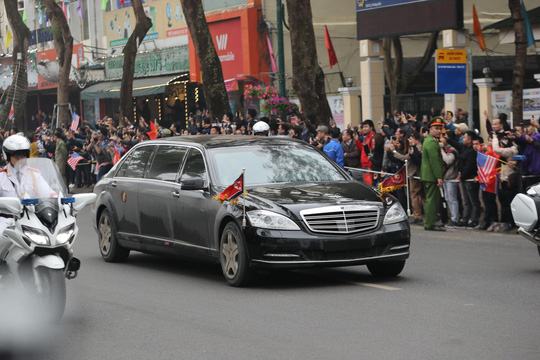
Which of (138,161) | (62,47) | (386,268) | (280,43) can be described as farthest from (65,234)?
(62,47)

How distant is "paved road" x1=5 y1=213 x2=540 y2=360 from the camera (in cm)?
770

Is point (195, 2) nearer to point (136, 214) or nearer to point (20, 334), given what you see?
point (136, 214)

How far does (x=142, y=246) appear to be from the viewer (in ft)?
42.2

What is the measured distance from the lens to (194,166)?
39.8 feet

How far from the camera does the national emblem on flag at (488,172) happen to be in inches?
645

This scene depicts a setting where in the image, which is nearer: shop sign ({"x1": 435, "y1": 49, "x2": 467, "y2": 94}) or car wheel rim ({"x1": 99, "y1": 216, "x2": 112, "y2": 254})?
car wheel rim ({"x1": 99, "y1": 216, "x2": 112, "y2": 254})

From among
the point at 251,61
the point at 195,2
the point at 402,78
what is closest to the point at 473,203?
the point at 195,2

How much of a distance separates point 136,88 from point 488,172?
28.2 metres

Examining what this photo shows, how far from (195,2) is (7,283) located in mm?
19995

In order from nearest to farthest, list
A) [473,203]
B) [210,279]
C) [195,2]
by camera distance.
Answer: [210,279] < [473,203] < [195,2]

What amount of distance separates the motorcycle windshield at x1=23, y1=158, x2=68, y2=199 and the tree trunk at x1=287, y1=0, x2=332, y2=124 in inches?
614

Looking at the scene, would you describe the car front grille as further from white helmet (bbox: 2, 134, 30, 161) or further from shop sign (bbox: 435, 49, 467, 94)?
shop sign (bbox: 435, 49, 467, 94)

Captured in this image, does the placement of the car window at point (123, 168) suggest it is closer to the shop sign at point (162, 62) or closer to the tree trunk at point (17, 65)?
the shop sign at point (162, 62)

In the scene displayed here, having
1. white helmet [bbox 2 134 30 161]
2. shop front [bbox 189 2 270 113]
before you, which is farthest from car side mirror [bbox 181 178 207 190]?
shop front [bbox 189 2 270 113]
